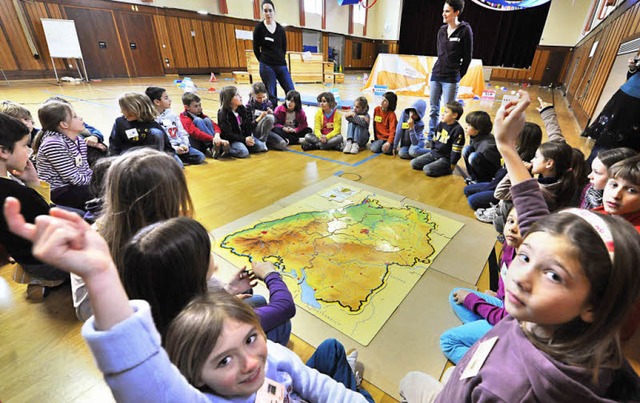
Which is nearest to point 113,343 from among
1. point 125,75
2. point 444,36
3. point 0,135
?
point 0,135

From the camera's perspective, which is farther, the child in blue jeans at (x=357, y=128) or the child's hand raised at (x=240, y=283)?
the child in blue jeans at (x=357, y=128)

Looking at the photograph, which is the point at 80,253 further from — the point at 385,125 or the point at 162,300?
the point at 385,125

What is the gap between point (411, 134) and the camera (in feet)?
11.9

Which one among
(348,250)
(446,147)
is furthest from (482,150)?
(348,250)

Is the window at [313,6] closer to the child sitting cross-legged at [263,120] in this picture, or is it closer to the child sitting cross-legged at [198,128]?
the child sitting cross-legged at [263,120]

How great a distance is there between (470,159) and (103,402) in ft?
10.1

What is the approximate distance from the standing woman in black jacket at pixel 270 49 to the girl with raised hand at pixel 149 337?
176 inches

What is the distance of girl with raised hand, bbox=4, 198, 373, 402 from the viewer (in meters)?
0.38

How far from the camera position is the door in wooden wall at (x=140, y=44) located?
9.04m

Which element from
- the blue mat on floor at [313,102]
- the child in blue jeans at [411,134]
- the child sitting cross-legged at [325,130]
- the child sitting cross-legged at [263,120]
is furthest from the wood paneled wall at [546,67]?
the child sitting cross-legged at [263,120]

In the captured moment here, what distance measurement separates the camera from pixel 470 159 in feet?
9.27

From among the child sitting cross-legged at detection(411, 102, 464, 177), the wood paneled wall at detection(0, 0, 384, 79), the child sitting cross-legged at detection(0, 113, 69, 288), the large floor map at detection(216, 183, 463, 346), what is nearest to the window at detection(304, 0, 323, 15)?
the wood paneled wall at detection(0, 0, 384, 79)

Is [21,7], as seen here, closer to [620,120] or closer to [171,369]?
[171,369]

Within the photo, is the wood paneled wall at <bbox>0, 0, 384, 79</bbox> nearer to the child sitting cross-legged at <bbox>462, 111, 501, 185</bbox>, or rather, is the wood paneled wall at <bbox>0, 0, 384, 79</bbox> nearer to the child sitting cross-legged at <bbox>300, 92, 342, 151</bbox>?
the child sitting cross-legged at <bbox>300, 92, 342, 151</bbox>
